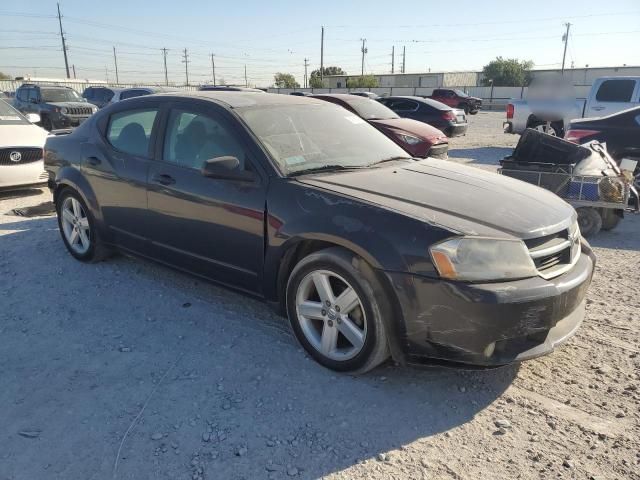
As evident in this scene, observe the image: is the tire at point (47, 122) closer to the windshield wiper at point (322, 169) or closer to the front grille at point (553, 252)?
the windshield wiper at point (322, 169)

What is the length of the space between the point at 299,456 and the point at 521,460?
3.47 ft

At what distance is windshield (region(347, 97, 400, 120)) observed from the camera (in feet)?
34.6

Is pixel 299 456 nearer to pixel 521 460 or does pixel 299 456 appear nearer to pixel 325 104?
pixel 521 460

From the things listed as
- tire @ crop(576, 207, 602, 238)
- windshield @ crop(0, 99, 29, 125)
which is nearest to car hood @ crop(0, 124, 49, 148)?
windshield @ crop(0, 99, 29, 125)

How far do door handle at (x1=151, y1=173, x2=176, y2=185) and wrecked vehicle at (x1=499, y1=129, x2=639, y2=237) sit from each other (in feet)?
14.8

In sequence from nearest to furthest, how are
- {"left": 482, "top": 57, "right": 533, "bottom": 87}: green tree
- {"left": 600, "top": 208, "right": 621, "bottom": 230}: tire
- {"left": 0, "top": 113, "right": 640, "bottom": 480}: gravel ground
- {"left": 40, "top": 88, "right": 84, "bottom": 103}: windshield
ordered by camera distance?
1. {"left": 0, "top": 113, "right": 640, "bottom": 480}: gravel ground
2. {"left": 600, "top": 208, "right": 621, "bottom": 230}: tire
3. {"left": 40, "top": 88, "right": 84, "bottom": 103}: windshield
4. {"left": 482, "top": 57, "right": 533, "bottom": 87}: green tree

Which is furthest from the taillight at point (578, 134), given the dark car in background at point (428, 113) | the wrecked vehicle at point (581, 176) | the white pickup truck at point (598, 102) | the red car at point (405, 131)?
the dark car in background at point (428, 113)

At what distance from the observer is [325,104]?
4438 mm

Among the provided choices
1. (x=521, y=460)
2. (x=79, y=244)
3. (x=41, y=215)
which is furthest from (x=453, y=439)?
(x=41, y=215)

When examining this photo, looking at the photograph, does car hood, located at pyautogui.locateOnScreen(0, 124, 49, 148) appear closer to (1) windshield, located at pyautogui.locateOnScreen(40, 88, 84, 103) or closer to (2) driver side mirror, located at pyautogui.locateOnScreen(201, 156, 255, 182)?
(2) driver side mirror, located at pyautogui.locateOnScreen(201, 156, 255, 182)

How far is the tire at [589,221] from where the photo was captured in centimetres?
623

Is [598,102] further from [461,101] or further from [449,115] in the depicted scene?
[461,101]

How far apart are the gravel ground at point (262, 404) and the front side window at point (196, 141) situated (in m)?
1.16

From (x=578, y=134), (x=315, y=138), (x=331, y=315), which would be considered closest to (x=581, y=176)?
(x=578, y=134)
